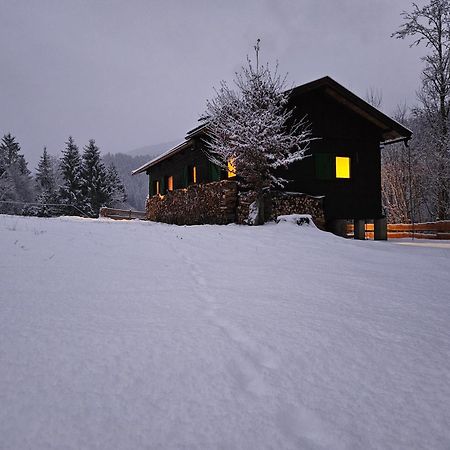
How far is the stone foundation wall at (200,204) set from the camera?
10.4m

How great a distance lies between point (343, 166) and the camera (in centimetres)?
1345

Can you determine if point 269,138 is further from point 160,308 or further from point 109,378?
point 109,378

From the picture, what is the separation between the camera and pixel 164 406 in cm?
133

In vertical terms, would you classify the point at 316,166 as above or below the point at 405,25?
below

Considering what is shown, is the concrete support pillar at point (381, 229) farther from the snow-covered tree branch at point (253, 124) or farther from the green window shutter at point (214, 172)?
the green window shutter at point (214, 172)

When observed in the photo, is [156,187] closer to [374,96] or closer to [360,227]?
[360,227]

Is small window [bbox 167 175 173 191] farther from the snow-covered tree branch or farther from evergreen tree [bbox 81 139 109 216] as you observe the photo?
evergreen tree [bbox 81 139 109 216]

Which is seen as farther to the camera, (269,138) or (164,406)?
(269,138)

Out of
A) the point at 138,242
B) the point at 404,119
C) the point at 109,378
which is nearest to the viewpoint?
the point at 109,378

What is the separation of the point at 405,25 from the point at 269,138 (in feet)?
43.9

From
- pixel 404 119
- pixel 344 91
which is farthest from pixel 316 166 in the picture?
pixel 404 119

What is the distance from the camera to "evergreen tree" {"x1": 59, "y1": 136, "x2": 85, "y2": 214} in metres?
31.1

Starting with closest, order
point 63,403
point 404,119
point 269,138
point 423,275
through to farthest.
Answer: point 63,403 → point 423,275 → point 269,138 → point 404,119

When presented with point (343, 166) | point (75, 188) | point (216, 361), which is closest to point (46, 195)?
point (75, 188)
